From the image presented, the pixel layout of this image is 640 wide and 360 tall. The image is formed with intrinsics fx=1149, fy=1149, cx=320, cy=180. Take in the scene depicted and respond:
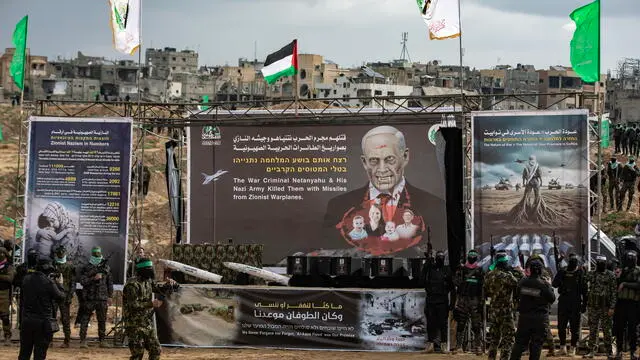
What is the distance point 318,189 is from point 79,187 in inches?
202

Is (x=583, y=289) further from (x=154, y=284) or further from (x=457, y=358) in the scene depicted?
(x=154, y=284)

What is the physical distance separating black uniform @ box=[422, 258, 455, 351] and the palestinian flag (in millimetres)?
6771

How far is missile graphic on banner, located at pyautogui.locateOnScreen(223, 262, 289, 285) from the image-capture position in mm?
19577

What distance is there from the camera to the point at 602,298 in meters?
17.2

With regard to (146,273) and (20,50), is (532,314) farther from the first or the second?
(20,50)

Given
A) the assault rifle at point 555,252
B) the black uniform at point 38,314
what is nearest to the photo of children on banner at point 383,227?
the assault rifle at point 555,252

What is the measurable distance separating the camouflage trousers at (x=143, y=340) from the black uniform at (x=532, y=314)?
4.46 m

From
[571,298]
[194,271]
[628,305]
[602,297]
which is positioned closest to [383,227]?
[194,271]

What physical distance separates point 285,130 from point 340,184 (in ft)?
5.27

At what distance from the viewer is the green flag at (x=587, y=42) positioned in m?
20.4

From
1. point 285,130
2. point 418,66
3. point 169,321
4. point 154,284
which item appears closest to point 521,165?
point 285,130

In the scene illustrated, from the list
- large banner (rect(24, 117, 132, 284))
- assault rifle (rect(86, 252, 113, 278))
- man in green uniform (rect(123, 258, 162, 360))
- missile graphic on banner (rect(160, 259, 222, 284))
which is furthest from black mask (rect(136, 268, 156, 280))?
large banner (rect(24, 117, 132, 284))

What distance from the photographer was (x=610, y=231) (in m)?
35.7

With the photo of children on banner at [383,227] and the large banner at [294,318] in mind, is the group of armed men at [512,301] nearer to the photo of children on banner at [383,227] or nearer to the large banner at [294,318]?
the large banner at [294,318]
